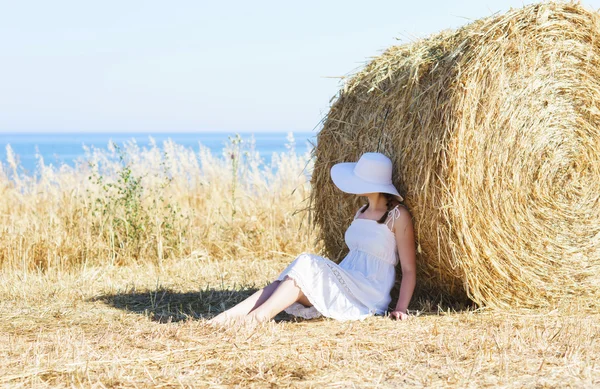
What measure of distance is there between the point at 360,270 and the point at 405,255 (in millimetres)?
343

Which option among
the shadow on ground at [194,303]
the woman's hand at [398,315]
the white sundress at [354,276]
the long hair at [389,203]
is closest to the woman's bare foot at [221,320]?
the shadow on ground at [194,303]

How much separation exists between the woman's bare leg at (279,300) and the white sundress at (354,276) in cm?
5

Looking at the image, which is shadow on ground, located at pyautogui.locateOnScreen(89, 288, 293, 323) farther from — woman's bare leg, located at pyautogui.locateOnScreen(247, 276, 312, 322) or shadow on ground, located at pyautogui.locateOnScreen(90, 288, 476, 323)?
woman's bare leg, located at pyautogui.locateOnScreen(247, 276, 312, 322)

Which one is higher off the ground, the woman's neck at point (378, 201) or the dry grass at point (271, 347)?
the woman's neck at point (378, 201)

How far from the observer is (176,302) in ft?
19.1

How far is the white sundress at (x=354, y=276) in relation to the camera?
5.02 metres

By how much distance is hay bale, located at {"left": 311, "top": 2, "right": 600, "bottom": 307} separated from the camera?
4.91 metres

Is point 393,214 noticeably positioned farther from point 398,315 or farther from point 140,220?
point 140,220

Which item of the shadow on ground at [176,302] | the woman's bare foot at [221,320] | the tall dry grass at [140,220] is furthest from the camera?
the tall dry grass at [140,220]

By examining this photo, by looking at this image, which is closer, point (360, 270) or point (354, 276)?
point (354, 276)

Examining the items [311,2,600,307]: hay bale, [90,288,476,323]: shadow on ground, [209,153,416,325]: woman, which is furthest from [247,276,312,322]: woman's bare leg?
[311,2,600,307]: hay bale

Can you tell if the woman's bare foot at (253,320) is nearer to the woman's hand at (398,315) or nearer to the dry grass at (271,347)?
the dry grass at (271,347)

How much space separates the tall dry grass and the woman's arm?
1.08m

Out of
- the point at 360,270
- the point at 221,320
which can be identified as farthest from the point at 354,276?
the point at 221,320
